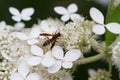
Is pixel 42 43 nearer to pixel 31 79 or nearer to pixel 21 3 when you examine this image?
pixel 31 79

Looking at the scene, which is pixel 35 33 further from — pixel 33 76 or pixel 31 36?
pixel 33 76

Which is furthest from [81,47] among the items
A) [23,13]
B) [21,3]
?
[21,3]

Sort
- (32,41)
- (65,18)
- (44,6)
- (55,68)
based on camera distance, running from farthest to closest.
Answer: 1. (44,6)
2. (65,18)
3. (32,41)
4. (55,68)

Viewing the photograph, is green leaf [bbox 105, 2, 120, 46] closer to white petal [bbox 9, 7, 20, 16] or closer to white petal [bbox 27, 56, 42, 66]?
white petal [bbox 27, 56, 42, 66]

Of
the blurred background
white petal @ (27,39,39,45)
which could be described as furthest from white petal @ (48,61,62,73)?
the blurred background

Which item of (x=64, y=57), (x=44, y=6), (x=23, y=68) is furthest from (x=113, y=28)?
(x=44, y=6)
